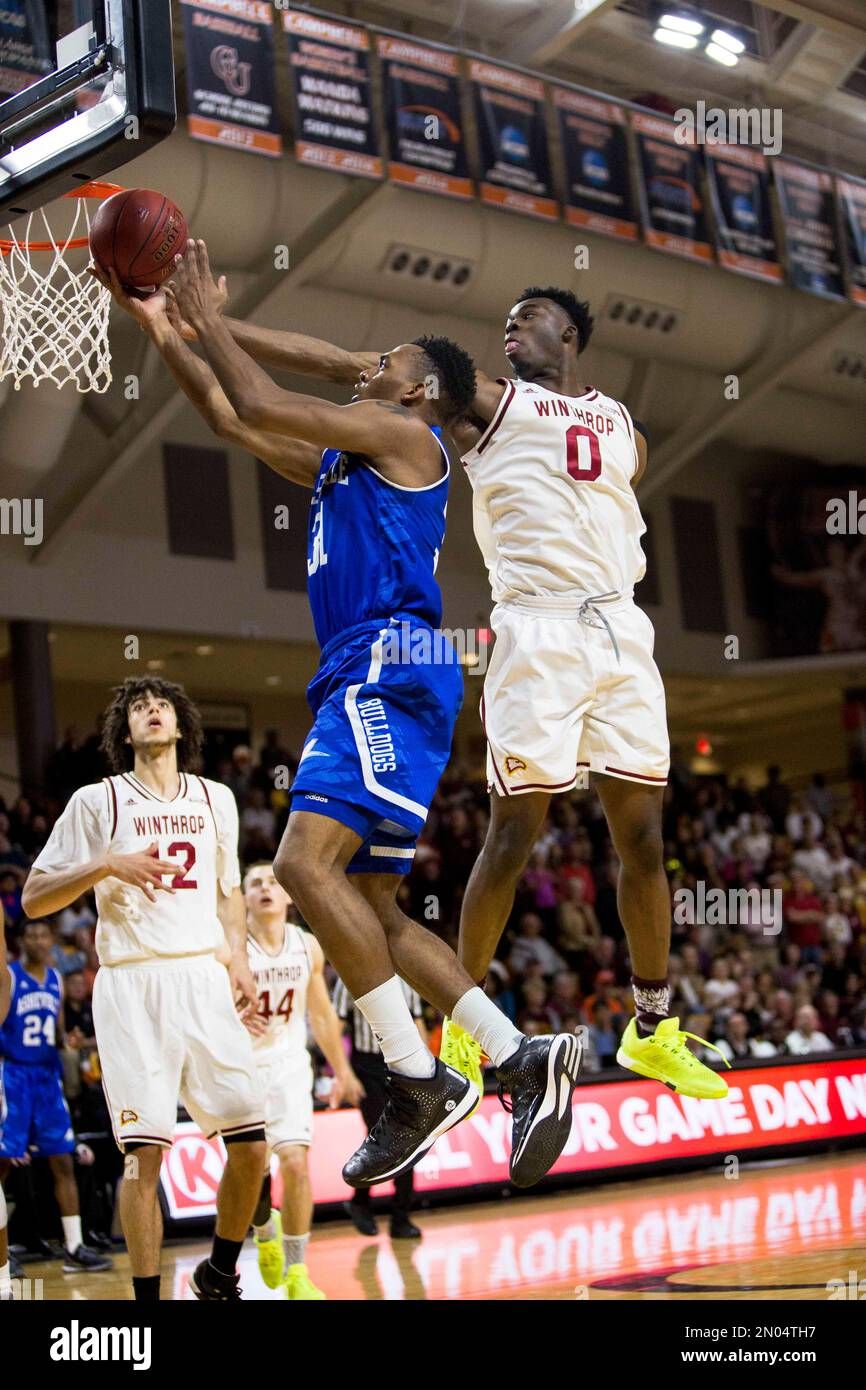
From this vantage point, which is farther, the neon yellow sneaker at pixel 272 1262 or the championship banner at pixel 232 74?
the championship banner at pixel 232 74

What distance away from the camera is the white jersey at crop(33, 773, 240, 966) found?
251 inches

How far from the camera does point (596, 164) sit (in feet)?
51.4

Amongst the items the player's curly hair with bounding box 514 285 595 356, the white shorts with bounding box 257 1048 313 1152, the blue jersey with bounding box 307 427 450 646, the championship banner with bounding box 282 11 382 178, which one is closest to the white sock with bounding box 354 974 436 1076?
the blue jersey with bounding box 307 427 450 646

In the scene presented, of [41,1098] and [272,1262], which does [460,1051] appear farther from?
[41,1098]

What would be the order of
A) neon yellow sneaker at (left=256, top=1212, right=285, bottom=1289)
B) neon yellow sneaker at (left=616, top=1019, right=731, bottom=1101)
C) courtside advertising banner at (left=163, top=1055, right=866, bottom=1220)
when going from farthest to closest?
courtside advertising banner at (left=163, top=1055, right=866, bottom=1220)
neon yellow sneaker at (left=256, top=1212, right=285, bottom=1289)
neon yellow sneaker at (left=616, top=1019, right=731, bottom=1101)

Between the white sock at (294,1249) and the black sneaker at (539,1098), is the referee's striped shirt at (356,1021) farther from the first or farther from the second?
the black sneaker at (539,1098)

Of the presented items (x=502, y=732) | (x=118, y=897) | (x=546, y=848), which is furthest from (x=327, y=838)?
(x=546, y=848)

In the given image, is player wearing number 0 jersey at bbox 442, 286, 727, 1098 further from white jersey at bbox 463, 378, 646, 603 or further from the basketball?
the basketball

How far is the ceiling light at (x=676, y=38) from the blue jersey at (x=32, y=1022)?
10315mm

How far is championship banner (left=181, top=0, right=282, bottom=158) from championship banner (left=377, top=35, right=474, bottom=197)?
46.8 inches

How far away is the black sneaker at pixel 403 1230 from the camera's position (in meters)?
9.80

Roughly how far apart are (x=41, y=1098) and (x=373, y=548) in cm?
625

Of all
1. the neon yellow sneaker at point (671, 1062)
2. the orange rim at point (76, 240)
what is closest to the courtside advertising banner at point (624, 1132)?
the neon yellow sneaker at point (671, 1062)
